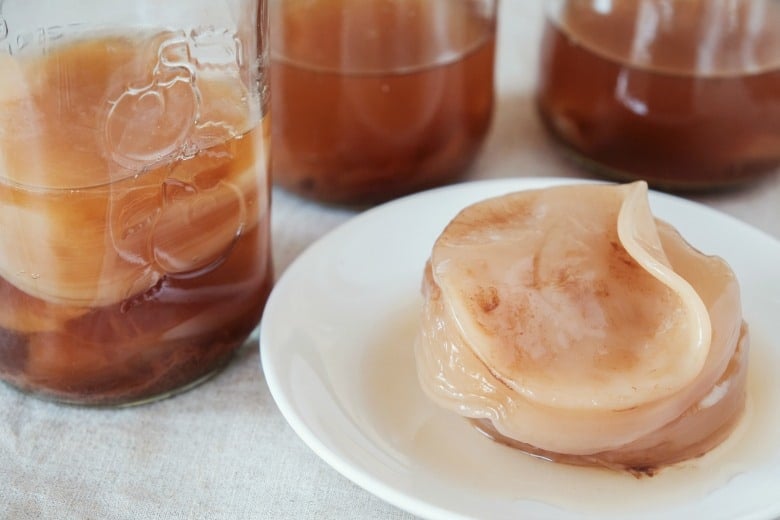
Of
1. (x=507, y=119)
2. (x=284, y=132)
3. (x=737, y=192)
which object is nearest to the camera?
Answer: (x=284, y=132)

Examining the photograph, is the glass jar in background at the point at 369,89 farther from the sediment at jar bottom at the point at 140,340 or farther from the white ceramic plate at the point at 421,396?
the sediment at jar bottom at the point at 140,340

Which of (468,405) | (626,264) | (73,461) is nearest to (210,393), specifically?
(73,461)

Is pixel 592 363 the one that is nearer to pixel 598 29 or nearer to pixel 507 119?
pixel 598 29

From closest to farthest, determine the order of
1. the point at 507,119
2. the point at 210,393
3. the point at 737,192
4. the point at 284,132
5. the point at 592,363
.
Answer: the point at 592,363, the point at 210,393, the point at 284,132, the point at 737,192, the point at 507,119

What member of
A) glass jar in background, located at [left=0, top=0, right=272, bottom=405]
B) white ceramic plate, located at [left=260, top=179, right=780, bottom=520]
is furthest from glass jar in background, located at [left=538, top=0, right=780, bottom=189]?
glass jar in background, located at [left=0, top=0, right=272, bottom=405]

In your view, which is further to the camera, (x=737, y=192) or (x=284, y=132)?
(x=737, y=192)

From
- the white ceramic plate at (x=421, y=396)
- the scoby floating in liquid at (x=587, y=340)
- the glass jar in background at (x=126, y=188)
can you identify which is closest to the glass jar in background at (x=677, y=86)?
the white ceramic plate at (x=421, y=396)
